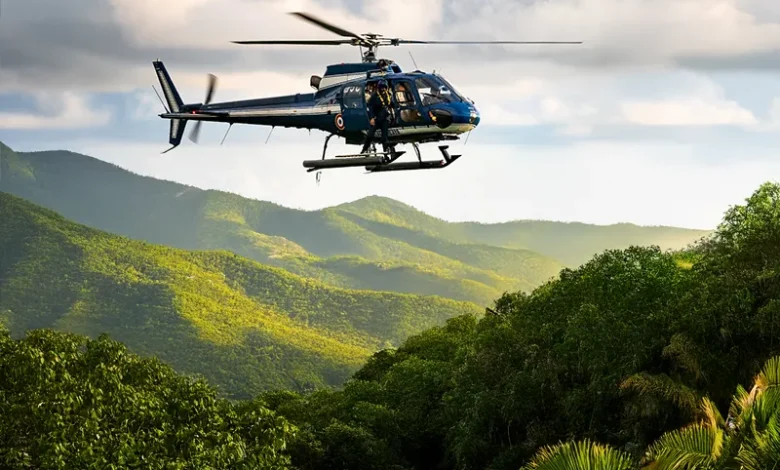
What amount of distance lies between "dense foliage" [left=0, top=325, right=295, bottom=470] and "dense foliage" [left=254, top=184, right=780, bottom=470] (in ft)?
36.3

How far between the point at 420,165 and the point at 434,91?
2.30m

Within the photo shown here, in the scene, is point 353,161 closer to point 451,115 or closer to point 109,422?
point 451,115

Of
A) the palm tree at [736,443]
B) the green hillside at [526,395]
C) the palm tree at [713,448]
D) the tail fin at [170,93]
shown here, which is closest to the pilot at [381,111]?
the green hillside at [526,395]

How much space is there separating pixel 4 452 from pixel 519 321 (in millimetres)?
30634

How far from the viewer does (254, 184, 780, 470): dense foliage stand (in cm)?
4000

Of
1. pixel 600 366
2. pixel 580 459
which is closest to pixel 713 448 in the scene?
pixel 580 459

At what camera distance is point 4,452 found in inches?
1047

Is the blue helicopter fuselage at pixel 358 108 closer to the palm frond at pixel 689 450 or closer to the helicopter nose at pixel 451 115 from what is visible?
the helicopter nose at pixel 451 115

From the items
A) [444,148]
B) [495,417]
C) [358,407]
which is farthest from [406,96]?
[358,407]

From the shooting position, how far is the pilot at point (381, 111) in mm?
33062

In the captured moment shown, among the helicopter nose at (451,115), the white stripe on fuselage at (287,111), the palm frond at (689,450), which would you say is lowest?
the palm frond at (689,450)

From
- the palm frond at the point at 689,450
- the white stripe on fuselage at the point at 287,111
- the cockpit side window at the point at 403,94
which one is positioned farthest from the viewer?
the white stripe on fuselage at the point at 287,111

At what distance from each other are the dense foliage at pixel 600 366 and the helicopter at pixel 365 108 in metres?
10.9

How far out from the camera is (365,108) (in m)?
33.8
